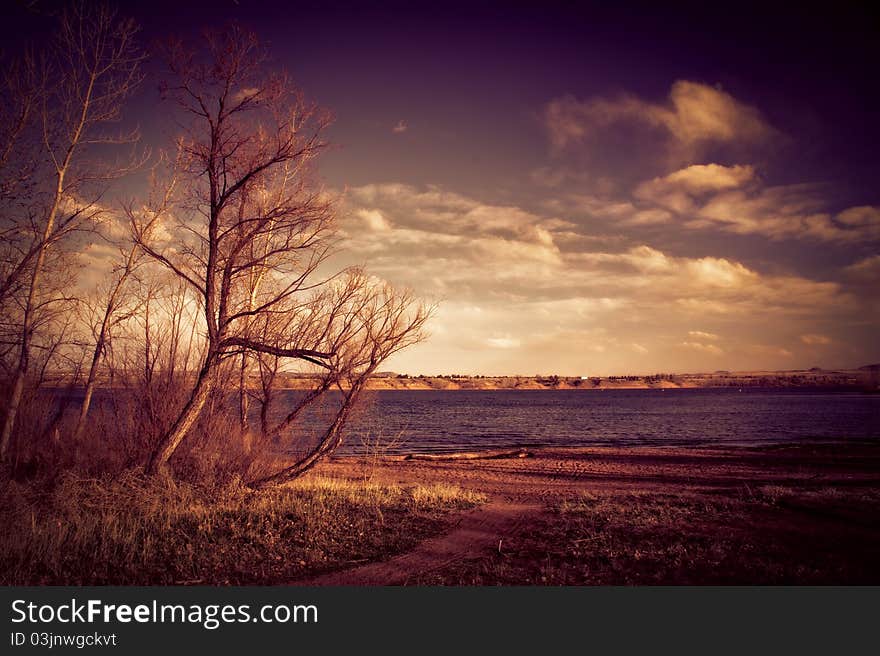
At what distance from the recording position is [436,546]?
9.48 metres

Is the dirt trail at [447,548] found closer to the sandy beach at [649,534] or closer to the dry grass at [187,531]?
the sandy beach at [649,534]

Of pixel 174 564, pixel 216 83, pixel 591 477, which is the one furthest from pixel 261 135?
pixel 591 477

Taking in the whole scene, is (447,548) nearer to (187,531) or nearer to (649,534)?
(649,534)

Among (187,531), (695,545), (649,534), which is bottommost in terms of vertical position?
(187,531)

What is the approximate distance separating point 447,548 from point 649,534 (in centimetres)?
423

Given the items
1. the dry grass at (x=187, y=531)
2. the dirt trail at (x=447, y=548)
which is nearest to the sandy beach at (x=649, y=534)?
the dirt trail at (x=447, y=548)

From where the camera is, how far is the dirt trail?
7652 millimetres

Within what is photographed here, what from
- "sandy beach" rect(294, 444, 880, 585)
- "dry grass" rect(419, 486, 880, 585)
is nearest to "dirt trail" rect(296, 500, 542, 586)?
"sandy beach" rect(294, 444, 880, 585)

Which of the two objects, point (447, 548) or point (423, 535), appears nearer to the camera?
point (447, 548)

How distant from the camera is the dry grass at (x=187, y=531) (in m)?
7.58

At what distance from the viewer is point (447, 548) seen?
30.7 ft

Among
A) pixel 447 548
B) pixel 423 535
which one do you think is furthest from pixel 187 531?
pixel 447 548

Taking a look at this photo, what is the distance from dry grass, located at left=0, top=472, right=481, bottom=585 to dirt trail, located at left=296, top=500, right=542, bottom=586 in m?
0.40

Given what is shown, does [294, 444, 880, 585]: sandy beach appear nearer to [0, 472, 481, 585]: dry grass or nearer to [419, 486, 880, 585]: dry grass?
[419, 486, 880, 585]: dry grass
